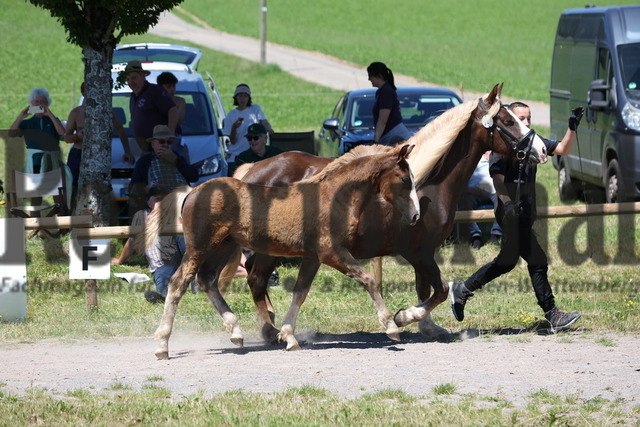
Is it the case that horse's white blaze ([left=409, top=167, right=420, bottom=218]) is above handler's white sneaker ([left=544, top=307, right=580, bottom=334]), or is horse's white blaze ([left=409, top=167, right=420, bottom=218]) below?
above

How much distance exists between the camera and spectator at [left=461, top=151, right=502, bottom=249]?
41.8ft

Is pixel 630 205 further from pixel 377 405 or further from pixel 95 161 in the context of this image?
pixel 95 161

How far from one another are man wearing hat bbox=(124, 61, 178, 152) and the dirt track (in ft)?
15.0

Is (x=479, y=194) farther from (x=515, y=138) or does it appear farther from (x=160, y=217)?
(x=160, y=217)

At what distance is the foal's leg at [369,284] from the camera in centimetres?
771

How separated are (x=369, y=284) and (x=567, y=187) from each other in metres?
10.4

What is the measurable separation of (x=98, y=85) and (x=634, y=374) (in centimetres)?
739

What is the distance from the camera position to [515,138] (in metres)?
8.23

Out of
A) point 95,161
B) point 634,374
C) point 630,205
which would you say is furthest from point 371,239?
point 95,161

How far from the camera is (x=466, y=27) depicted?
63438 mm

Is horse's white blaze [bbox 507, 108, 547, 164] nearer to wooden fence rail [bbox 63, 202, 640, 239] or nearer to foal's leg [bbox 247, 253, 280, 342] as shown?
wooden fence rail [bbox 63, 202, 640, 239]

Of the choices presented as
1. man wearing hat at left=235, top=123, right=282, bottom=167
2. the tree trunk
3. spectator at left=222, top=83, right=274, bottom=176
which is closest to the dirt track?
man wearing hat at left=235, top=123, right=282, bottom=167

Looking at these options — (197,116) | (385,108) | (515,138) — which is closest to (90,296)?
(385,108)

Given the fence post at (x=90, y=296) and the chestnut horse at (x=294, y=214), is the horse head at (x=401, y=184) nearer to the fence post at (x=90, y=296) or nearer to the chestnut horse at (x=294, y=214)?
the chestnut horse at (x=294, y=214)
